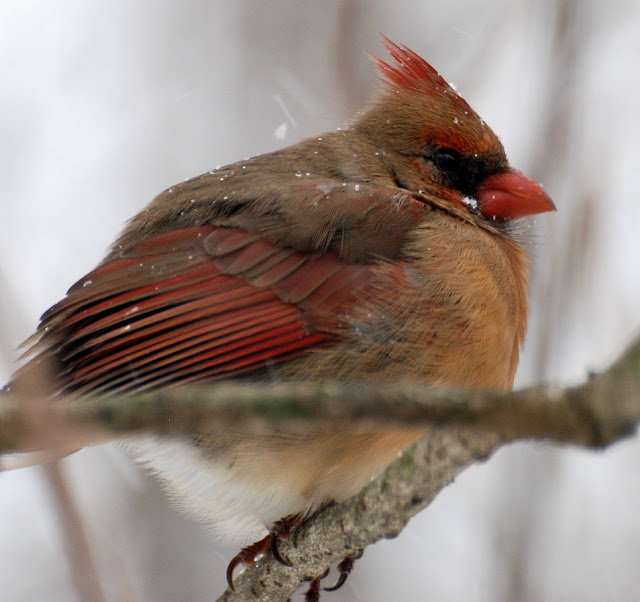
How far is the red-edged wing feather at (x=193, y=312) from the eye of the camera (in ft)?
8.27

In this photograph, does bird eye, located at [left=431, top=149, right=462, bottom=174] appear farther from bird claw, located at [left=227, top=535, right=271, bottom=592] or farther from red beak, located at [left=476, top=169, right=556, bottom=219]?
bird claw, located at [left=227, top=535, right=271, bottom=592]

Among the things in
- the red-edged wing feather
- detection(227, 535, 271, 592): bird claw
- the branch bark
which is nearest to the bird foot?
detection(227, 535, 271, 592): bird claw

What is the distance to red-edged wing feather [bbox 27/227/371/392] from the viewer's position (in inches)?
99.3

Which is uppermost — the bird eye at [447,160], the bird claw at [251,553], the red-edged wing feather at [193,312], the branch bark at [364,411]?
the bird eye at [447,160]

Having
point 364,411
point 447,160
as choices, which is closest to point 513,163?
point 447,160

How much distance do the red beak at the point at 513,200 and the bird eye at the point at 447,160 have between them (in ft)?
0.42

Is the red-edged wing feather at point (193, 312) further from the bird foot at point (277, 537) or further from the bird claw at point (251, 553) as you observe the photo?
the bird claw at point (251, 553)

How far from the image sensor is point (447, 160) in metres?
3.34

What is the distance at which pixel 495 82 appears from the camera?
15.8 feet

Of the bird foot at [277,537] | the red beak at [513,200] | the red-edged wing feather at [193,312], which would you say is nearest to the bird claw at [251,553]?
the bird foot at [277,537]

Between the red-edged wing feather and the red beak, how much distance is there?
2.50 ft

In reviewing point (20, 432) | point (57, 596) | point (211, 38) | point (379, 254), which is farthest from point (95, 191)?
point (20, 432)

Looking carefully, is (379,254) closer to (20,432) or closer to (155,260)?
(155,260)

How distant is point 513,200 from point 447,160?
0.89 ft
